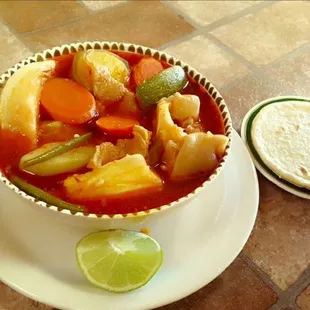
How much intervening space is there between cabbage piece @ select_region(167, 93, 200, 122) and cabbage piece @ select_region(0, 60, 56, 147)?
256 mm

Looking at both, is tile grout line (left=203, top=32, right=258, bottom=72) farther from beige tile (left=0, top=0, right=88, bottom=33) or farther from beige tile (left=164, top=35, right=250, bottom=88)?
beige tile (left=0, top=0, right=88, bottom=33)

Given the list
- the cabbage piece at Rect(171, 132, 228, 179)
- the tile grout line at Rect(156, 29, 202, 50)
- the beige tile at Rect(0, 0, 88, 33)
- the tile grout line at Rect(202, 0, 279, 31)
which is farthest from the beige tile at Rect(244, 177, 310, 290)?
the beige tile at Rect(0, 0, 88, 33)

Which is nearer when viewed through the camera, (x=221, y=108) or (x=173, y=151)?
(x=173, y=151)

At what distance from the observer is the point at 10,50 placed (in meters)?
1.39

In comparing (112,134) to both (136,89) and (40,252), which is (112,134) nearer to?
(136,89)

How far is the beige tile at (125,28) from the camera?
1.47 metres

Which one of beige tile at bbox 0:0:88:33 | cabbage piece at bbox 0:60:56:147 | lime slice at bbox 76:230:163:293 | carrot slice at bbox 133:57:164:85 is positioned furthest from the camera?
beige tile at bbox 0:0:88:33

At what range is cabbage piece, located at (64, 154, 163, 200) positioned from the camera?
2.60 feet

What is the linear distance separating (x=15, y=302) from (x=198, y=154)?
410 mm

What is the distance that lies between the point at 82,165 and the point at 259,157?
44cm

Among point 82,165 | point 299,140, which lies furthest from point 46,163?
point 299,140

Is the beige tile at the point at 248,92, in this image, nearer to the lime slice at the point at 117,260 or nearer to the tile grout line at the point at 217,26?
the tile grout line at the point at 217,26

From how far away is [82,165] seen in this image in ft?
2.74

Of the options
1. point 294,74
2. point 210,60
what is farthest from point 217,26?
point 294,74
